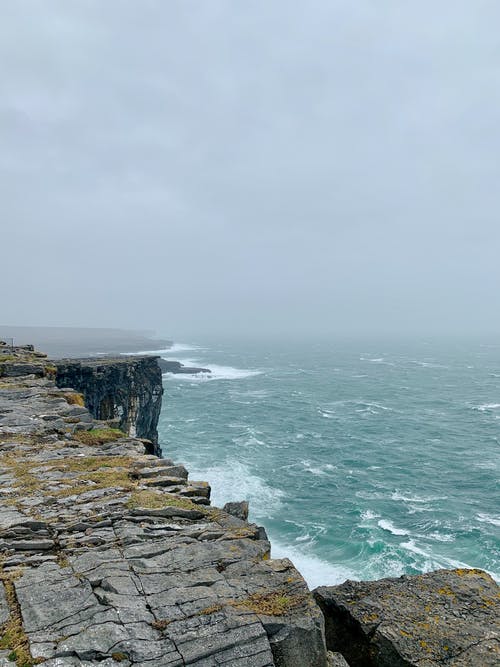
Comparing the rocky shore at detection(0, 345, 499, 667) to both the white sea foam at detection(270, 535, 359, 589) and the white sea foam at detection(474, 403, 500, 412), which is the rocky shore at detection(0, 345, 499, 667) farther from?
the white sea foam at detection(474, 403, 500, 412)

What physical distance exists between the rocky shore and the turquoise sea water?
22891mm

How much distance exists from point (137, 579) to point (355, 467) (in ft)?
159

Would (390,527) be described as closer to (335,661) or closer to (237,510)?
(237,510)

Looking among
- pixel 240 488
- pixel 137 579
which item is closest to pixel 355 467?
pixel 240 488

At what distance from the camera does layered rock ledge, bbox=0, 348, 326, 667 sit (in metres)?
5.71

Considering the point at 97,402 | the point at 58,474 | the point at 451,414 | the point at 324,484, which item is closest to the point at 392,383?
the point at 451,414

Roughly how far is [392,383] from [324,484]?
79.0m

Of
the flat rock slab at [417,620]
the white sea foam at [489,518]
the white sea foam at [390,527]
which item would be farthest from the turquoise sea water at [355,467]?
the flat rock slab at [417,620]

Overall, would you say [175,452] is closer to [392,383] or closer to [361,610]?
[361,610]

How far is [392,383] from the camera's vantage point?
389 feet

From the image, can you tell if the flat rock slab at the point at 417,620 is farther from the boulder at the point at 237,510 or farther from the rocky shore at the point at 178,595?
the boulder at the point at 237,510

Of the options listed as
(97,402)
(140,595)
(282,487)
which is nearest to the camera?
(140,595)

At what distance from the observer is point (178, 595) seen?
6.74m

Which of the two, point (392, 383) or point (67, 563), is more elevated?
point (67, 563)
